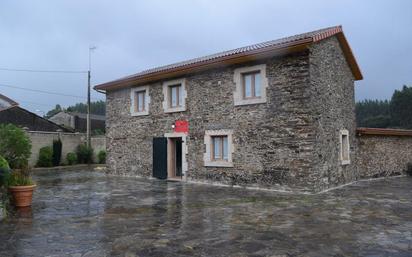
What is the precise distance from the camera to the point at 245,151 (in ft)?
37.8

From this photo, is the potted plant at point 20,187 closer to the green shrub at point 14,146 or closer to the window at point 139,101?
the green shrub at point 14,146

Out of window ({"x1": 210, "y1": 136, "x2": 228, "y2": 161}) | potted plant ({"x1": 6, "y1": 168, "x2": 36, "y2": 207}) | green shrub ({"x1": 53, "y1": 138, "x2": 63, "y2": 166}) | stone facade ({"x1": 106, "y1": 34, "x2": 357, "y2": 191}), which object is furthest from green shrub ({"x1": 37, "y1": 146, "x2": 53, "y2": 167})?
potted plant ({"x1": 6, "y1": 168, "x2": 36, "y2": 207})

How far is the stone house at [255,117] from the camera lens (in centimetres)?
1032

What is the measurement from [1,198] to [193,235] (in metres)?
4.17

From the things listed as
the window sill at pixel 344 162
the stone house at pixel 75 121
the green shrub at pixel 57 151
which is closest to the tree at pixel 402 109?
the window sill at pixel 344 162

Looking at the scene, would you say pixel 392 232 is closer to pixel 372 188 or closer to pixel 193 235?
pixel 193 235

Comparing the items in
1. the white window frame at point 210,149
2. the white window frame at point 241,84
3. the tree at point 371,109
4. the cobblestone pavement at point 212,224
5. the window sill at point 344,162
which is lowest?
the cobblestone pavement at point 212,224

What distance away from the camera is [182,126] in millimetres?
13469

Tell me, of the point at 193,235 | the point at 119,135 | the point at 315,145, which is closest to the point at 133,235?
the point at 193,235

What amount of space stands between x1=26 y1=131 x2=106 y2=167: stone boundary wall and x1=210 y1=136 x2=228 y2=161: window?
42.6ft

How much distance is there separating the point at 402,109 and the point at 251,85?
36.0 metres

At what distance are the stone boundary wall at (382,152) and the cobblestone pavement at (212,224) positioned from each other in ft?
12.6

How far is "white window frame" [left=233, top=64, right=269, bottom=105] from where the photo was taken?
11086 mm

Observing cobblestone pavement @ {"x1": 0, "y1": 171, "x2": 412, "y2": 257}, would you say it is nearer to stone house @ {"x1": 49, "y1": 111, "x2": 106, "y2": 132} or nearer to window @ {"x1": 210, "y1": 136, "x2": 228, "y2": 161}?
window @ {"x1": 210, "y1": 136, "x2": 228, "y2": 161}
